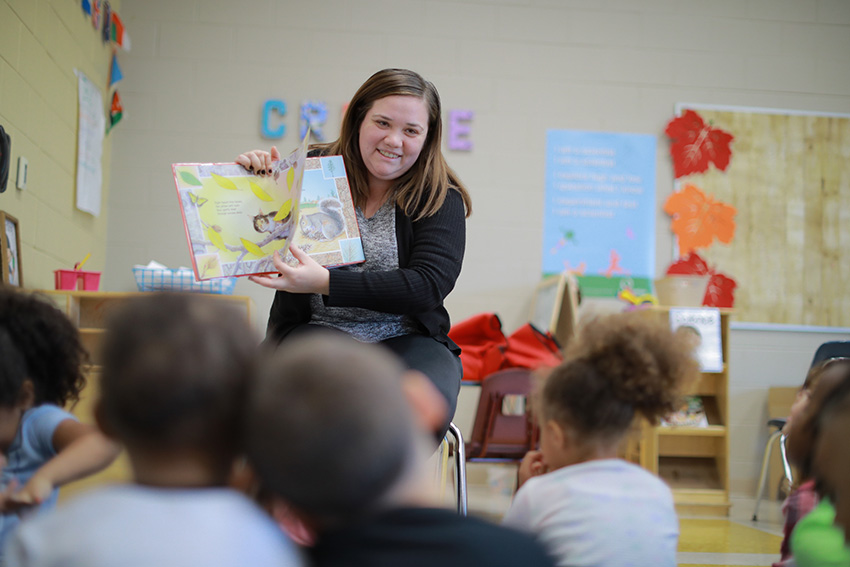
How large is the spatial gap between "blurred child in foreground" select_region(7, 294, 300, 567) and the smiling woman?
88 centimetres

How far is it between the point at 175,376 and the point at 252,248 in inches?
35.0

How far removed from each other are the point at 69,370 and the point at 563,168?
11.3ft

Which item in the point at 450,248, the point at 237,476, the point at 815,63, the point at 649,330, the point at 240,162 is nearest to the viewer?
the point at 237,476

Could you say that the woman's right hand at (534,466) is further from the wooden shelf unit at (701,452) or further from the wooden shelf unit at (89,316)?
the wooden shelf unit at (701,452)

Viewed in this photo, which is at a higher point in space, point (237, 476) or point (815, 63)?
point (815, 63)

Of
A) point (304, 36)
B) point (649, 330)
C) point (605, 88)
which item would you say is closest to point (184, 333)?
point (649, 330)

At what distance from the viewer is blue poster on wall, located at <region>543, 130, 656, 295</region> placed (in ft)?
14.0

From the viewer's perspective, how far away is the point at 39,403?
1.15m

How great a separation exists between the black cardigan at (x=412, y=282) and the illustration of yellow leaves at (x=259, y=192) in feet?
0.67

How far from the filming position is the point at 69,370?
119cm

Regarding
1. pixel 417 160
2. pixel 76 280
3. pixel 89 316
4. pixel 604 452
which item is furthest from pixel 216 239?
pixel 76 280

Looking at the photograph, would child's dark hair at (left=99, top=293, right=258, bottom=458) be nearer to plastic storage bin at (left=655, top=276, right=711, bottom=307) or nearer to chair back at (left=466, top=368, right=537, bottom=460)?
chair back at (left=466, top=368, right=537, bottom=460)

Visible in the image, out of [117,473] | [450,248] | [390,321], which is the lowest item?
[117,473]

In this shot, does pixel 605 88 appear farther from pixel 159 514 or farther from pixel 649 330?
pixel 159 514
